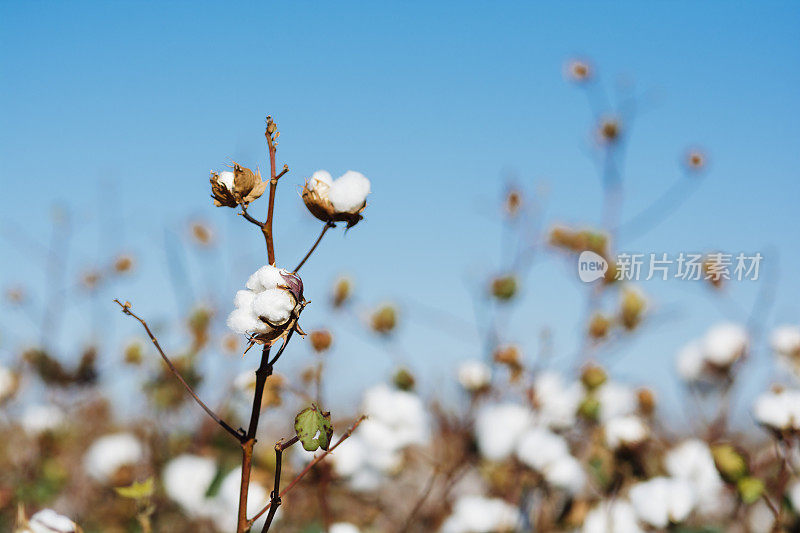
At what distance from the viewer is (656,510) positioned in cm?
136

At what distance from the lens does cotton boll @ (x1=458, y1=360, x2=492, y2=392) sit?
201cm

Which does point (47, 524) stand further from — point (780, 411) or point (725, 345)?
point (725, 345)

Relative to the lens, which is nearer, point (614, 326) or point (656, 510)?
point (656, 510)

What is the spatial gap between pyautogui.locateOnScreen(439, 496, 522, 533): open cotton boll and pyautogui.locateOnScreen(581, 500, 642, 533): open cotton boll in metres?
0.18

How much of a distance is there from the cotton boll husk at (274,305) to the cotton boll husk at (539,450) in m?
1.28

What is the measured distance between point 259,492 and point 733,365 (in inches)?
62.7

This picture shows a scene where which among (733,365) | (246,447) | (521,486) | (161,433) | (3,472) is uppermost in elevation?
(246,447)

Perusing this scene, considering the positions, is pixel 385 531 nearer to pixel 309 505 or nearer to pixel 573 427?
pixel 309 505

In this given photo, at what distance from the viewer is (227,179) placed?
637 mm

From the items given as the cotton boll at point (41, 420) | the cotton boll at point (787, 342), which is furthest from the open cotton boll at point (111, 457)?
the cotton boll at point (787, 342)

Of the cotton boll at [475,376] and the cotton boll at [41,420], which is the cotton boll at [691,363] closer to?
the cotton boll at [475,376]

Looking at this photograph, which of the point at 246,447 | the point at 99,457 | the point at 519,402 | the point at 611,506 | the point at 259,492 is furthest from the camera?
the point at 519,402

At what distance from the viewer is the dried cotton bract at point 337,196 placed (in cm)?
65

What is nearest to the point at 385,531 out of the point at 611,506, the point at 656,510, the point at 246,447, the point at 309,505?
the point at 309,505
